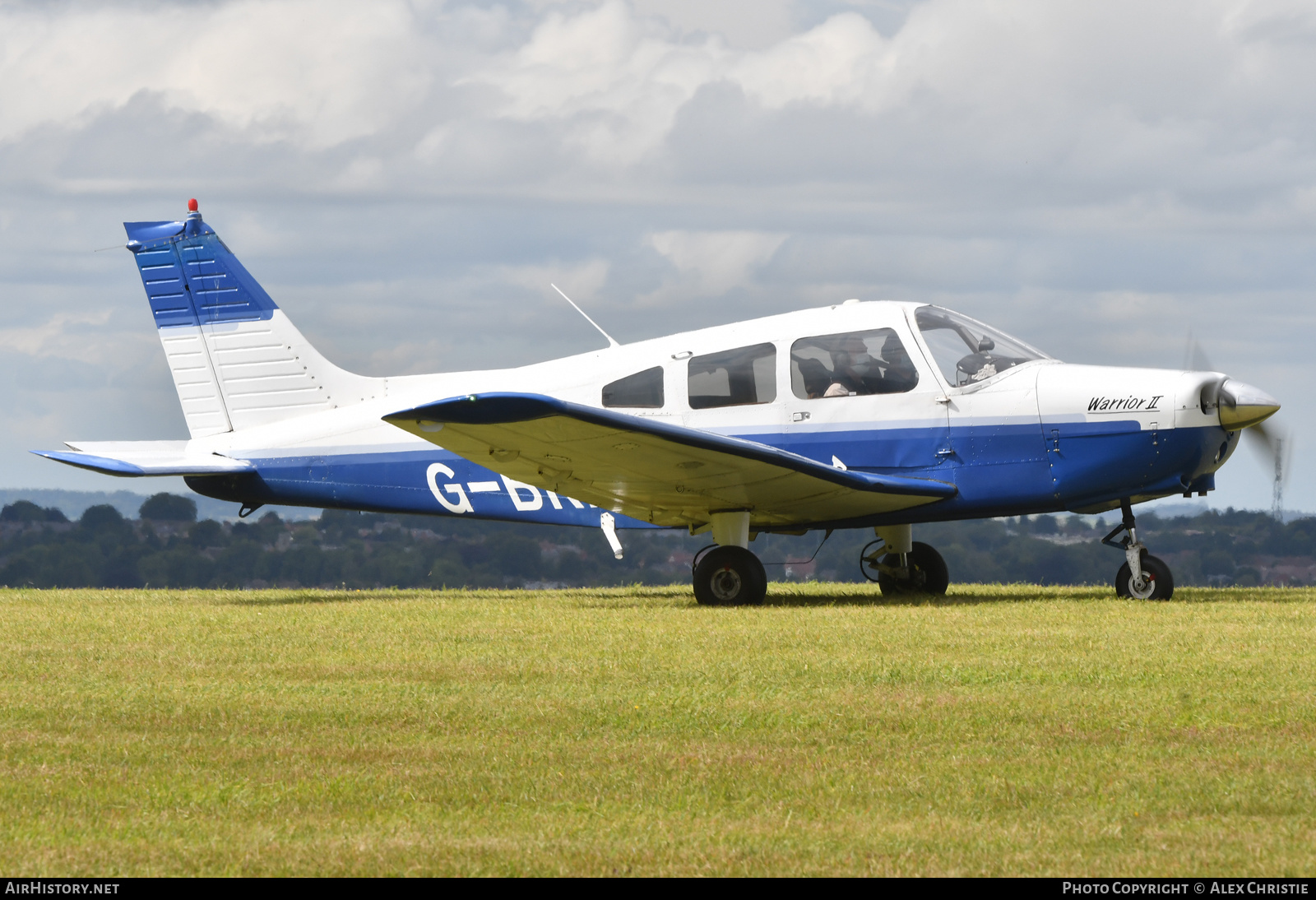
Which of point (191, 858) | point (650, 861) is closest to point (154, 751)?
point (191, 858)

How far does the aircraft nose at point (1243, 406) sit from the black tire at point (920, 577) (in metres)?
3.30

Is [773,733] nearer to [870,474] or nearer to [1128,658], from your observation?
[1128,658]

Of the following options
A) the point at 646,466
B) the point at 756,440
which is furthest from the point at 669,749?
the point at 756,440

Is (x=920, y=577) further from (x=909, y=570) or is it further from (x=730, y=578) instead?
(x=730, y=578)

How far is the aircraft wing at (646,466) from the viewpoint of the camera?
11.8 m

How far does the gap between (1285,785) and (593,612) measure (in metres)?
7.75

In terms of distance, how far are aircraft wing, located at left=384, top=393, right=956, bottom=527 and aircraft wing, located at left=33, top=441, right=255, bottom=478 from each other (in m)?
3.62

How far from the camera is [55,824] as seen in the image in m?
5.08

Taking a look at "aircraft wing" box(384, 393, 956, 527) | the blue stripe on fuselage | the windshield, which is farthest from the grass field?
the windshield

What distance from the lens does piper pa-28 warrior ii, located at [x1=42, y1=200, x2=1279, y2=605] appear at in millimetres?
12734

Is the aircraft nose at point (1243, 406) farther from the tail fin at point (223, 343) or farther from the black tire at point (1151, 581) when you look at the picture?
the tail fin at point (223, 343)

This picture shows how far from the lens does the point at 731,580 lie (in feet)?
44.2

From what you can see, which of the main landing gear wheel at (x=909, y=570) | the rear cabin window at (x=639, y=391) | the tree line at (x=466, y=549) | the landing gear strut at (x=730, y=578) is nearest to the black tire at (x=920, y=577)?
the main landing gear wheel at (x=909, y=570)

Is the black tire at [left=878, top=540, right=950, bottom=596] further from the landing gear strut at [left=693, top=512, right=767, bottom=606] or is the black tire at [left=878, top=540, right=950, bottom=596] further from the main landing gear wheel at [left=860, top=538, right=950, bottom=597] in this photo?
the landing gear strut at [left=693, top=512, right=767, bottom=606]
